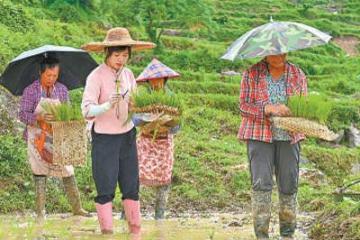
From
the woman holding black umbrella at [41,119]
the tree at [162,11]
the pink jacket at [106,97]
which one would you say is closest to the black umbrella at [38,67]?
the woman holding black umbrella at [41,119]

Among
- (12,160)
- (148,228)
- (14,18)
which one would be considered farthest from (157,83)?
(14,18)

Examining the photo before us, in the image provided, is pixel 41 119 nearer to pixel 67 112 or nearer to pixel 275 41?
pixel 67 112

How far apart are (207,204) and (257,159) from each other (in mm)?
3906

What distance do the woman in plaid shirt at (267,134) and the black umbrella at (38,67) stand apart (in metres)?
A: 2.13

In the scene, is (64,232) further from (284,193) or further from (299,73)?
(299,73)

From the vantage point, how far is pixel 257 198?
21.9 feet

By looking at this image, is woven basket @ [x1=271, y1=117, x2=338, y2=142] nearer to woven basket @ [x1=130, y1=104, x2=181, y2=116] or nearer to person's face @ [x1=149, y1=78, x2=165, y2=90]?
woven basket @ [x1=130, y1=104, x2=181, y2=116]

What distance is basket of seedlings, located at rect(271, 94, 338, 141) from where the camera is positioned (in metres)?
6.23

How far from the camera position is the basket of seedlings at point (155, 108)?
6453 mm

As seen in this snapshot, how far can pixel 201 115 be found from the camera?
1606 cm

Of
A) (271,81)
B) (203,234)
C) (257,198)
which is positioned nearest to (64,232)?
(203,234)

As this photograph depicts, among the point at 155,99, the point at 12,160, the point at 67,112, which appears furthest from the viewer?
the point at 12,160

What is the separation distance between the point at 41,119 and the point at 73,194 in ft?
3.43

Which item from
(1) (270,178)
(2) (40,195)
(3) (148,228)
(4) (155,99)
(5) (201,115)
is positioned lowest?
(5) (201,115)
